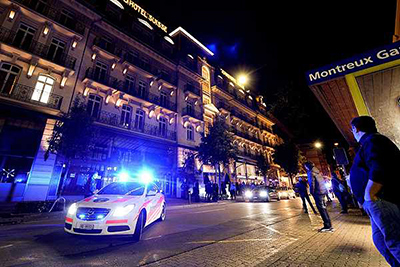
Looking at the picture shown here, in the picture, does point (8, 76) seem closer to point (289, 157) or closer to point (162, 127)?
point (162, 127)

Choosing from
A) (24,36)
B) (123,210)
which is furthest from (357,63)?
(24,36)

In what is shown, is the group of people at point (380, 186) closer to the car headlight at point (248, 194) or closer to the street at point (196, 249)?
the street at point (196, 249)

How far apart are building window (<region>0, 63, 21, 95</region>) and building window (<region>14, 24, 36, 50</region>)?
5.78ft

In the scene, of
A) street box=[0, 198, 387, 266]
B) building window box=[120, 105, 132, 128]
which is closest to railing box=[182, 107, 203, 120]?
building window box=[120, 105, 132, 128]

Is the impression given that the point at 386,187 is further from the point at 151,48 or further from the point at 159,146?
the point at 151,48

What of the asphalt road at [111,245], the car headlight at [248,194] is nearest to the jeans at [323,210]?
the asphalt road at [111,245]

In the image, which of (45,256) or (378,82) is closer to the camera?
(45,256)

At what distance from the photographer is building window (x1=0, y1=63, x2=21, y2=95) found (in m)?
11.6

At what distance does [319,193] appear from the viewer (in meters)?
5.41

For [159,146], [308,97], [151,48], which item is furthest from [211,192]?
[151,48]

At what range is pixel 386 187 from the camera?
1880 mm

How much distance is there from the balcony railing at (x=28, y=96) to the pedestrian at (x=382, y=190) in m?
17.0

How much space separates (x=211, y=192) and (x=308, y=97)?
11.9 metres

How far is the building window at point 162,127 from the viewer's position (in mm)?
20016
